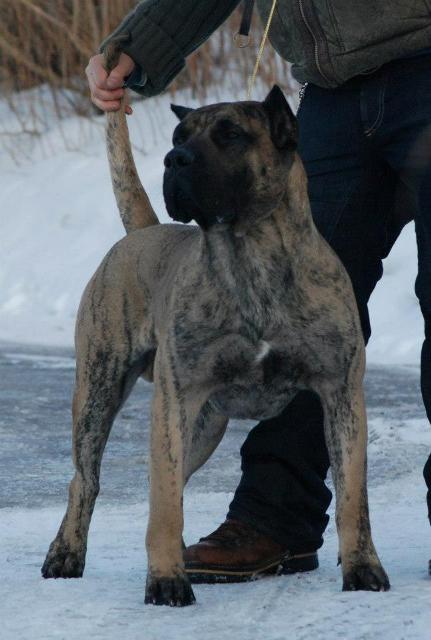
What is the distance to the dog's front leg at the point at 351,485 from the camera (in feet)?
11.3

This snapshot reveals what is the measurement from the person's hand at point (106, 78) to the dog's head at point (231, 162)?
505 mm

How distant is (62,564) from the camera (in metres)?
3.80

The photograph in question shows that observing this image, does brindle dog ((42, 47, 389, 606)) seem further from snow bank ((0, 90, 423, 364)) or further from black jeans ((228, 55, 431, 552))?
snow bank ((0, 90, 423, 364))

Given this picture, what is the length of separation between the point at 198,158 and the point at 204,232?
0.92ft

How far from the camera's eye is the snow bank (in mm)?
10125

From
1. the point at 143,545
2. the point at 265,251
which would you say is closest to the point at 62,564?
the point at 143,545

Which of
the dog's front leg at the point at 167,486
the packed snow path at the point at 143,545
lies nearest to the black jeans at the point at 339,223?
the packed snow path at the point at 143,545

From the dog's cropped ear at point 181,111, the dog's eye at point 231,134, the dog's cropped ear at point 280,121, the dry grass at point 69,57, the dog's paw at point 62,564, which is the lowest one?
the dog's paw at point 62,564

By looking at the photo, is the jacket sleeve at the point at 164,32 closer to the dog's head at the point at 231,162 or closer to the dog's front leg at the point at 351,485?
the dog's head at the point at 231,162

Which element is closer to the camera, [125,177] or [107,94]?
[107,94]

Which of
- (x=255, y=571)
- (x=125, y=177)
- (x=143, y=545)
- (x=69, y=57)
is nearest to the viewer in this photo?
(x=255, y=571)

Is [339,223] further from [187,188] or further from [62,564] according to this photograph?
[62,564]

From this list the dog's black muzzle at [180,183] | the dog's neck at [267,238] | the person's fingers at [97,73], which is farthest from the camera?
the person's fingers at [97,73]

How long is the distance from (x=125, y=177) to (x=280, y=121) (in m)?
0.98
